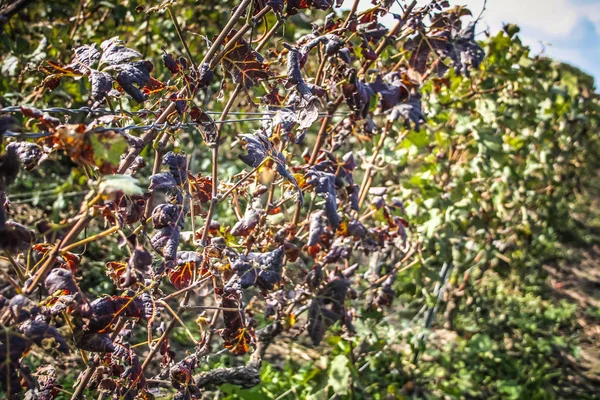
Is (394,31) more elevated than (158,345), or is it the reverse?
(394,31)

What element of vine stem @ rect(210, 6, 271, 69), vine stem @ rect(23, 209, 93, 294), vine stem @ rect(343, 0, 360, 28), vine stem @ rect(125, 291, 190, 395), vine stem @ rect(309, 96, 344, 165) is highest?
vine stem @ rect(343, 0, 360, 28)

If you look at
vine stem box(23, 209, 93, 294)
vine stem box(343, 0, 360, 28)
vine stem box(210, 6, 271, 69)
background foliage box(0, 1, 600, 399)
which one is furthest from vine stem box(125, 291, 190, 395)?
vine stem box(343, 0, 360, 28)

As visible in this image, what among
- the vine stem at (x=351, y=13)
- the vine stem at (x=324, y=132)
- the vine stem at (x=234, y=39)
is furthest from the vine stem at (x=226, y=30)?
the vine stem at (x=324, y=132)

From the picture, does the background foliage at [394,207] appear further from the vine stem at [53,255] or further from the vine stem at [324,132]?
the vine stem at [53,255]

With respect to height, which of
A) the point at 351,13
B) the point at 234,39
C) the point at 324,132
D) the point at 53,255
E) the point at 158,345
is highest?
the point at 351,13

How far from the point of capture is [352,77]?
5.40 ft

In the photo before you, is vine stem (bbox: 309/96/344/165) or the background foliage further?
the background foliage

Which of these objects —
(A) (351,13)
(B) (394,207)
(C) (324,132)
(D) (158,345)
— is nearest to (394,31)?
(A) (351,13)

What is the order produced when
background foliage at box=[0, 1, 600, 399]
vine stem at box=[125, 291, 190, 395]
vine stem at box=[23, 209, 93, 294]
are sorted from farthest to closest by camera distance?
1. background foliage at box=[0, 1, 600, 399]
2. vine stem at box=[125, 291, 190, 395]
3. vine stem at box=[23, 209, 93, 294]

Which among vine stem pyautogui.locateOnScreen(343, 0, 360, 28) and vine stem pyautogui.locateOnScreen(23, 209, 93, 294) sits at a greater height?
vine stem pyautogui.locateOnScreen(343, 0, 360, 28)

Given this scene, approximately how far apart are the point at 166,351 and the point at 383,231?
106 centimetres

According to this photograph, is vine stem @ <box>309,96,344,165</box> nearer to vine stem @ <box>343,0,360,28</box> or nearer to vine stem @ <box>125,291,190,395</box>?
vine stem @ <box>343,0,360,28</box>

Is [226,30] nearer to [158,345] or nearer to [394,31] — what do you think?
[394,31]

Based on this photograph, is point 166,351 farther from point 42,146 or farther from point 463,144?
point 463,144
